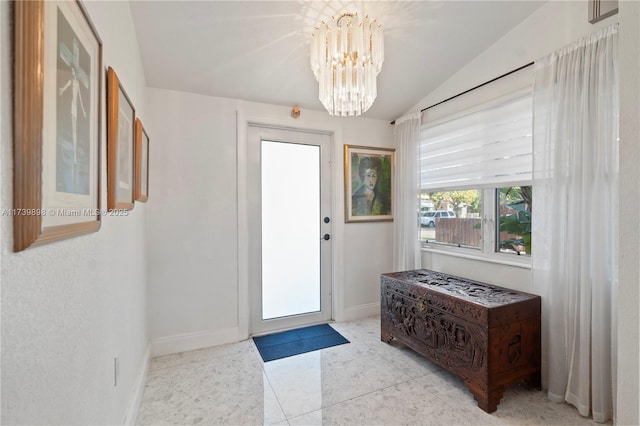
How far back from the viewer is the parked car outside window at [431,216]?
296 centimetres

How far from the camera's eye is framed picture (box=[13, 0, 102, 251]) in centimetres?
57

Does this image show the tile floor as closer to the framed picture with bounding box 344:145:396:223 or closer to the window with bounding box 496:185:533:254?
the window with bounding box 496:185:533:254

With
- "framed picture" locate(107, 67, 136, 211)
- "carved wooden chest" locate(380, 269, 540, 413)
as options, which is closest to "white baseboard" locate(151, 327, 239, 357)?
"framed picture" locate(107, 67, 136, 211)

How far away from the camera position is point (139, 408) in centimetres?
184

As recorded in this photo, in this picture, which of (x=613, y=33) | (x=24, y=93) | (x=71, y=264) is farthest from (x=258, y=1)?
(x=613, y=33)

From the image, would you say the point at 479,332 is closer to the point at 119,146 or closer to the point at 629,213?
the point at 629,213

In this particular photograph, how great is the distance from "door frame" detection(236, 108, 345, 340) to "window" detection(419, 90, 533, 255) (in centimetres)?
88

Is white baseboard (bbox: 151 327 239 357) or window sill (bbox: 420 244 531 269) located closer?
window sill (bbox: 420 244 531 269)

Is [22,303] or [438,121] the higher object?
[438,121]

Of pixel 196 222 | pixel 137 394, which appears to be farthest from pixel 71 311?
pixel 196 222

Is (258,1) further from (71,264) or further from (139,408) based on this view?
(139,408)

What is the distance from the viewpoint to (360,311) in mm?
3348

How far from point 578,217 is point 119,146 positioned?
258 cm

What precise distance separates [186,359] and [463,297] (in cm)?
223
